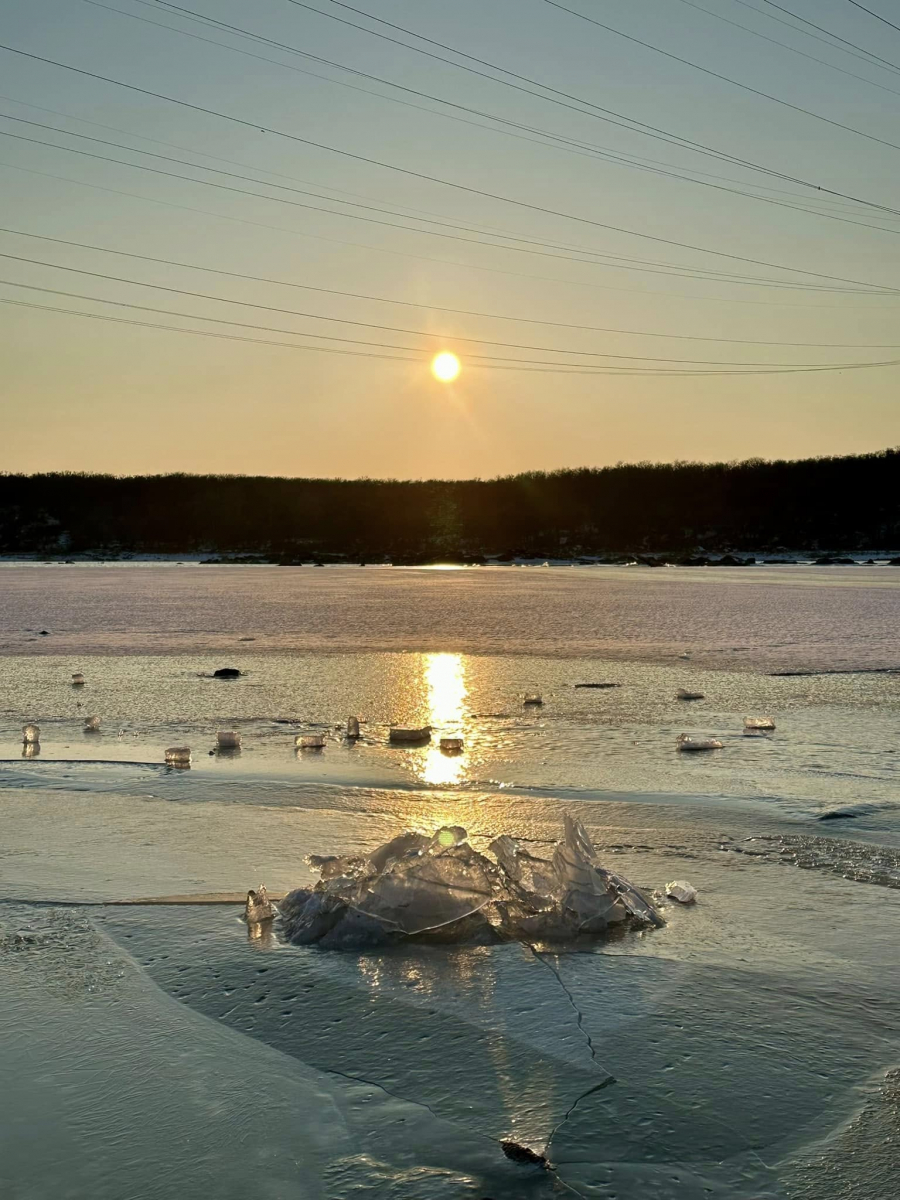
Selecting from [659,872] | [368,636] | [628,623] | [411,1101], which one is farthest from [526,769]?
[628,623]

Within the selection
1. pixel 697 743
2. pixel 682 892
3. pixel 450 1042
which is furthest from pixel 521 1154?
pixel 697 743

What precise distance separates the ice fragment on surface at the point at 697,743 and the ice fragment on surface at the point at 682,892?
5.05 meters

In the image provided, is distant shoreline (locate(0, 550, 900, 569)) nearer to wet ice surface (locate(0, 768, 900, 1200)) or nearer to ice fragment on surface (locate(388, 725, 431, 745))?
ice fragment on surface (locate(388, 725, 431, 745))

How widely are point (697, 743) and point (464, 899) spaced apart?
5.91 meters

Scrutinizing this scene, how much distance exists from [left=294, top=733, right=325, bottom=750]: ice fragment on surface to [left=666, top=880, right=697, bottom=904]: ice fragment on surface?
5.74 m

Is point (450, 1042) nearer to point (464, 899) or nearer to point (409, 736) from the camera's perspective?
point (464, 899)

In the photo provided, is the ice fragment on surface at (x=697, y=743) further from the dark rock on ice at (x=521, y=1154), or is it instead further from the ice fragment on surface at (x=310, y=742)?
the dark rock on ice at (x=521, y=1154)

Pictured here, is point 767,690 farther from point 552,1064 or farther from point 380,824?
point 552,1064

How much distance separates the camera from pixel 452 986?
540cm

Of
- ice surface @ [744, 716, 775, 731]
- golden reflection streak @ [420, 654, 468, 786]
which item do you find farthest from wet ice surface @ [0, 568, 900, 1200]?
ice surface @ [744, 716, 775, 731]

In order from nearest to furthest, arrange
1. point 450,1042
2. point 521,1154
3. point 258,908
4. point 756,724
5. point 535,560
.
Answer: point 521,1154
point 450,1042
point 258,908
point 756,724
point 535,560

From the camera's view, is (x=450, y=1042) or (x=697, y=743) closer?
→ (x=450, y=1042)

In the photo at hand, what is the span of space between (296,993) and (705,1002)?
1827 mm

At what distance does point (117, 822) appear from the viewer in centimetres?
855
